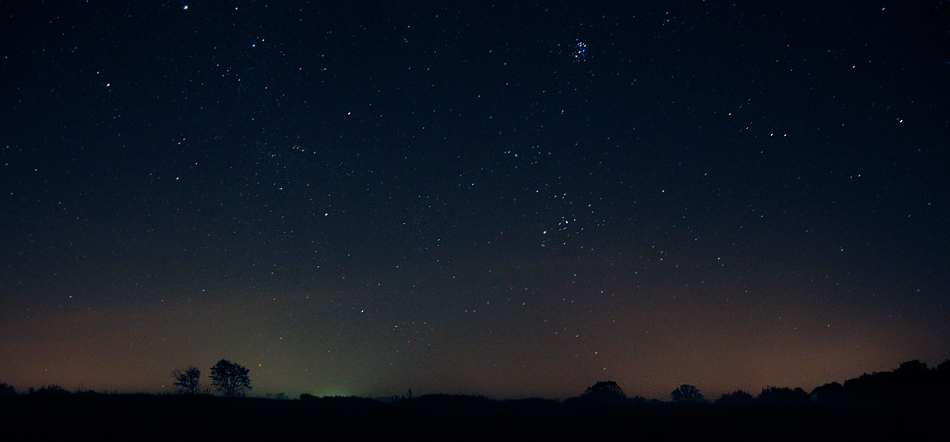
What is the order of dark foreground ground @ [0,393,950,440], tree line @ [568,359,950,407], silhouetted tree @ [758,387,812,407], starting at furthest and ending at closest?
silhouetted tree @ [758,387,812,407]
tree line @ [568,359,950,407]
dark foreground ground @ [0,393,950,440]

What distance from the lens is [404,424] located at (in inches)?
656

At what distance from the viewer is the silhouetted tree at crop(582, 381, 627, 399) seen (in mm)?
41172

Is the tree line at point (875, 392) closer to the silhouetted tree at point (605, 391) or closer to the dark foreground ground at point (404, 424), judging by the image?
the silhouetted tree at point (605, 391)

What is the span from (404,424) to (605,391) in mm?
31669

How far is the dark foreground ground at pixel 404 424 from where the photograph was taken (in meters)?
14.1

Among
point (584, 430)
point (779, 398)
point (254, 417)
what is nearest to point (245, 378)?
point (254, 417)

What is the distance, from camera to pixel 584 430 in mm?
15906

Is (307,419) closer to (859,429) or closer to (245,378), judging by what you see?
(859,429)

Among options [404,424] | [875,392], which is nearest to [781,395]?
[875,392]

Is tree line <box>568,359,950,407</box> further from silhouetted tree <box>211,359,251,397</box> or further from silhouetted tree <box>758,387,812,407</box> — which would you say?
silhouetted tree <box>211,359,251,397</box>

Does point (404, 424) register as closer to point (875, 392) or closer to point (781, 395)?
point (875, 392)

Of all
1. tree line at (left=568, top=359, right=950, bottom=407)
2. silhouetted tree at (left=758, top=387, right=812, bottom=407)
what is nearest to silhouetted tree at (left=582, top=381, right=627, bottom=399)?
tree line at (left=568, top=359, right=950, bottom=407)

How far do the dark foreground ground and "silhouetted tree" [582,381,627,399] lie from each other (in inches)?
817

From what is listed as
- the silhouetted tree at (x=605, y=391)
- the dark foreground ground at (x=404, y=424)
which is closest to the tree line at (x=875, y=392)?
the silhouetted tree at (x=605, y=391)
